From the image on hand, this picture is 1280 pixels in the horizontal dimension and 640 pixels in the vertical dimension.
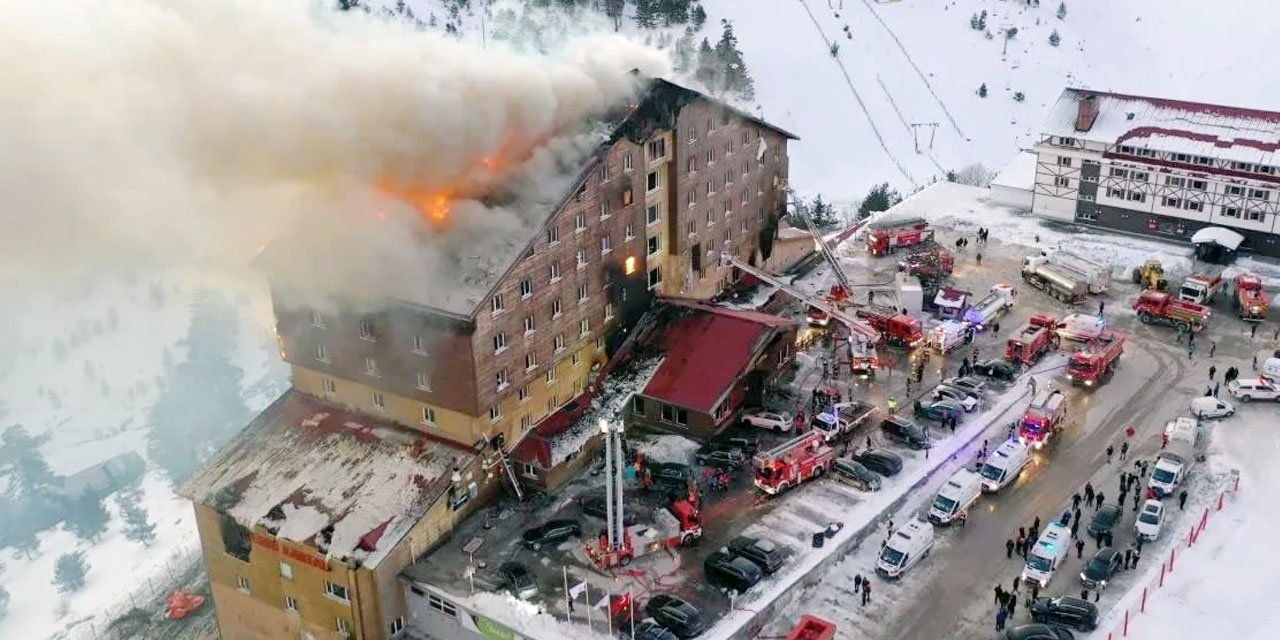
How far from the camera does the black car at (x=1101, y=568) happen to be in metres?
40.5

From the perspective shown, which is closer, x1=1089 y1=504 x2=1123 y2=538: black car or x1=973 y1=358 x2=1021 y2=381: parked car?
x1=1089 y1=504 x2=1123 y2=538: black car

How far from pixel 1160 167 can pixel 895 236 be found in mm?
17144

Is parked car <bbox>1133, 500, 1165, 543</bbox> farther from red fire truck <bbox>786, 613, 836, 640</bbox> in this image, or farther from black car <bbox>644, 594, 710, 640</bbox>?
black car <bbox>644, 594, 710, 640</bbox>

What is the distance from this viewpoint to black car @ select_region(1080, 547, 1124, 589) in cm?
4053

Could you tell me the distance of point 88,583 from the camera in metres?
77.0

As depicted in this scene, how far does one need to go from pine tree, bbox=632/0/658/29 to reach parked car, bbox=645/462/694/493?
309ft

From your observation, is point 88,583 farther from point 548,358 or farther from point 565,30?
point 565,30

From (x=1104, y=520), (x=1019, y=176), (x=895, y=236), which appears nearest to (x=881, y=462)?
(x=1104, y=520)

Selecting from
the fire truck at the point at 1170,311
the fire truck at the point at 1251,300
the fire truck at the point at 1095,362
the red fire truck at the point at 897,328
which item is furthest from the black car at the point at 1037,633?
the fire truck at the point at 1251,300

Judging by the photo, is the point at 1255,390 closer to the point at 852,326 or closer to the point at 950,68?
the point at 852,326

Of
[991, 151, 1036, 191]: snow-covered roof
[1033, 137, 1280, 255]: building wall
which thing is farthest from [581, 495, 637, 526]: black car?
[991, 151, 1036, 191]: snow-covered roof

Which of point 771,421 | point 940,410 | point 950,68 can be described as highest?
point 950,68

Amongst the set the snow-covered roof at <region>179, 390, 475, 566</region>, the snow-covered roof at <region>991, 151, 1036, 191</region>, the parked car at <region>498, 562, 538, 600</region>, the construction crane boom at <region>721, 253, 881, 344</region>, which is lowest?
the parked car at <region>498, 562, 538, 600</region>

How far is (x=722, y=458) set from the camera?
48.0 metres
